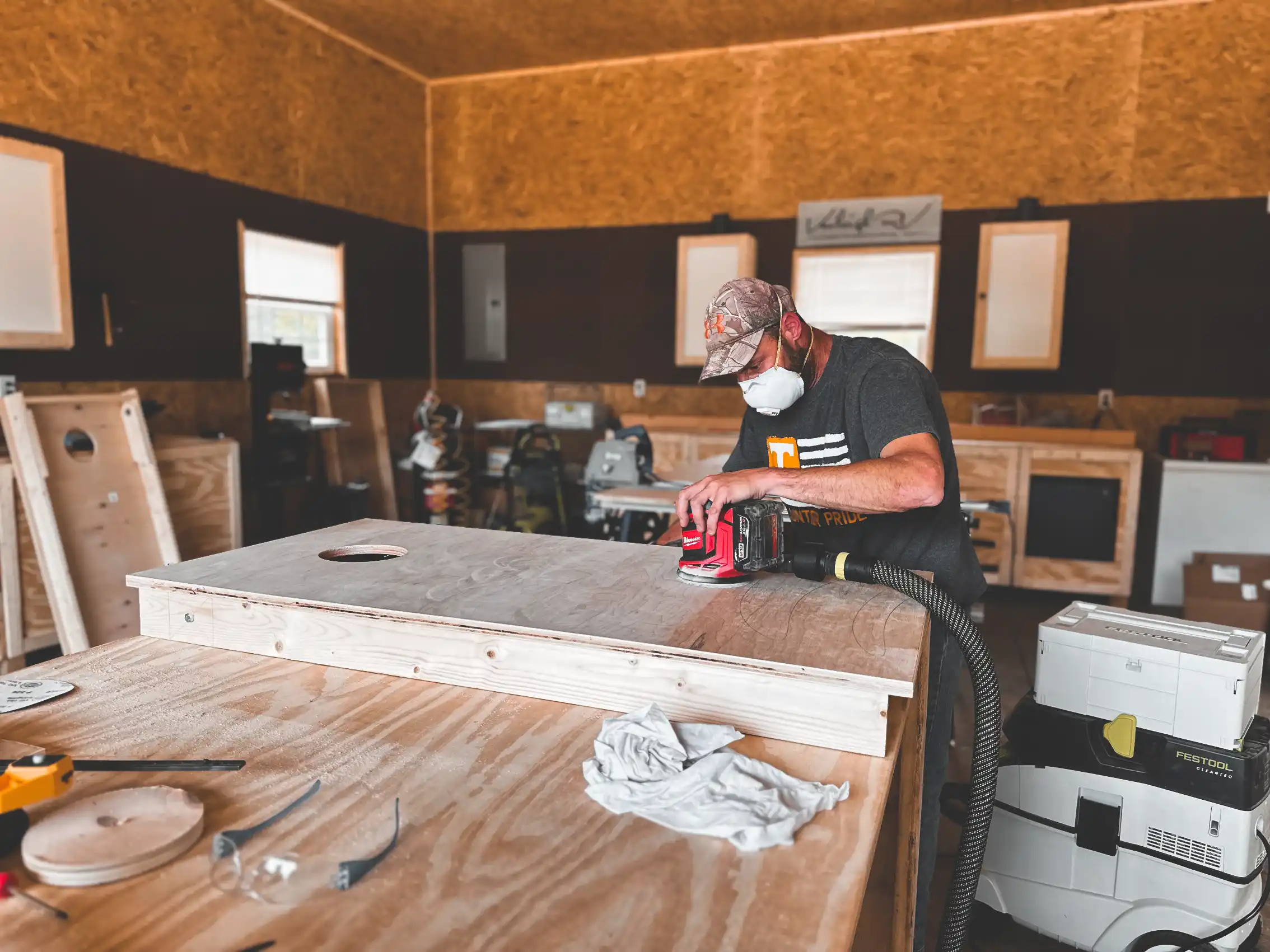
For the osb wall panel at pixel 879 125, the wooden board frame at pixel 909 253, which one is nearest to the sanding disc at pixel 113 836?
the wooden board frame at pixel 909 253

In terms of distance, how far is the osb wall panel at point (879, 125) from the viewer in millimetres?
4805

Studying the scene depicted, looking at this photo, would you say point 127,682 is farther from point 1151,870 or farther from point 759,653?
point 1151,870

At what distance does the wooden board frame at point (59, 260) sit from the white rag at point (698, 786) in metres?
3.90

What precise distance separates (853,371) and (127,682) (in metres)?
1.44

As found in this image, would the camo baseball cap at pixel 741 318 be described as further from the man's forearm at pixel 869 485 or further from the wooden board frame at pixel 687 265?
the wooden board frame at pixel 687 265

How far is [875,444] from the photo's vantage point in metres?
1.65

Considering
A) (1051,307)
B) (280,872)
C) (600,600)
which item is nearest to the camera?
(280,872)

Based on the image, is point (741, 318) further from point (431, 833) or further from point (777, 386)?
point (431, 833)

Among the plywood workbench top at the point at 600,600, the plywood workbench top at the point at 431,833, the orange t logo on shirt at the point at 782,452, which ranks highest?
the orange t logo on shirt at the point at 782,452

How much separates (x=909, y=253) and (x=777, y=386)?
4.00 m

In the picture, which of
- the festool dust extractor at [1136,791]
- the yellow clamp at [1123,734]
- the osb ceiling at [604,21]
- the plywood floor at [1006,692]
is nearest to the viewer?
the festool dust extractor at [1136,791]

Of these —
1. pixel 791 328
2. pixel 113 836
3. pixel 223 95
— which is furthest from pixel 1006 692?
pixel 223 95

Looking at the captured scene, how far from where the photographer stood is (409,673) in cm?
128

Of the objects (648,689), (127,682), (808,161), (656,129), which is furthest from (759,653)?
(656,129)
